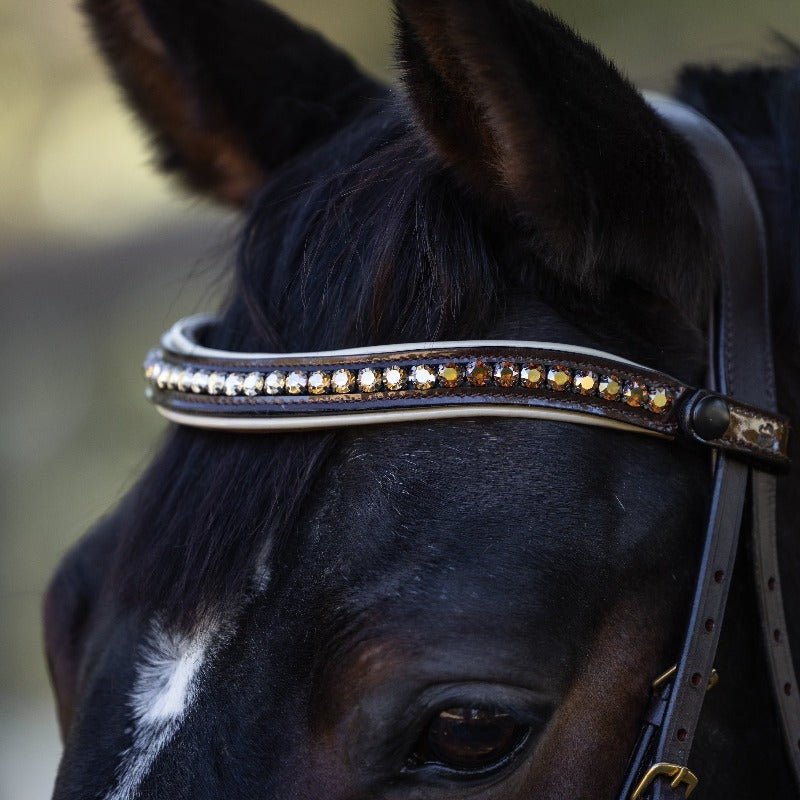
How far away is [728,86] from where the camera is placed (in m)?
1.37

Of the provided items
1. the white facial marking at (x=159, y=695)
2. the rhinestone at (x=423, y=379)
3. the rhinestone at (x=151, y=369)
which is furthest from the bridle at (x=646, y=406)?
the white facial marking at (x=159, y=695)

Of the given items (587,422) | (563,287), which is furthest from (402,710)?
(563,287)

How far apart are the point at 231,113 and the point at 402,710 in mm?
921

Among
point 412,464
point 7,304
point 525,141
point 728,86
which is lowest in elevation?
point 412,464

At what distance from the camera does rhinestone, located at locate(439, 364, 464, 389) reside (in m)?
1.01

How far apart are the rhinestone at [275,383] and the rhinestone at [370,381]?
84 millimetres

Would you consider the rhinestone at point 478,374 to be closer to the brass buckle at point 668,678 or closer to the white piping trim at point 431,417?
the white piping trim at point 431,417

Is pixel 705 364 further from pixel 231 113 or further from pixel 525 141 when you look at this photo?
pixel 231 113

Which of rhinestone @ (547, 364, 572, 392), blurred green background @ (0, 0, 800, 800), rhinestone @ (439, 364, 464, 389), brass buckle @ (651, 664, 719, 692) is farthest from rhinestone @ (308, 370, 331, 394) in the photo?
blurred green background @ (0, 0, 800, 800)

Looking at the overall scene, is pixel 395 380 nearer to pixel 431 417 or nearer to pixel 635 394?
pixel 431 417

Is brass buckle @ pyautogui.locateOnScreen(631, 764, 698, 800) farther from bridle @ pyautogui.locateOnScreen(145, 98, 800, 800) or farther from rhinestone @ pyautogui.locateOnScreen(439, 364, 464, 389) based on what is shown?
rhinestone @ pyautogui.locateOnScreen(439, 364, 464, 389)

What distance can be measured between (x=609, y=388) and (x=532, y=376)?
0.26ft

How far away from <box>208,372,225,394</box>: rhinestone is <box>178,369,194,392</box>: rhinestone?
0.04m

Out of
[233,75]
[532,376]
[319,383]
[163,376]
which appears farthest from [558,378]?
[233,75]
